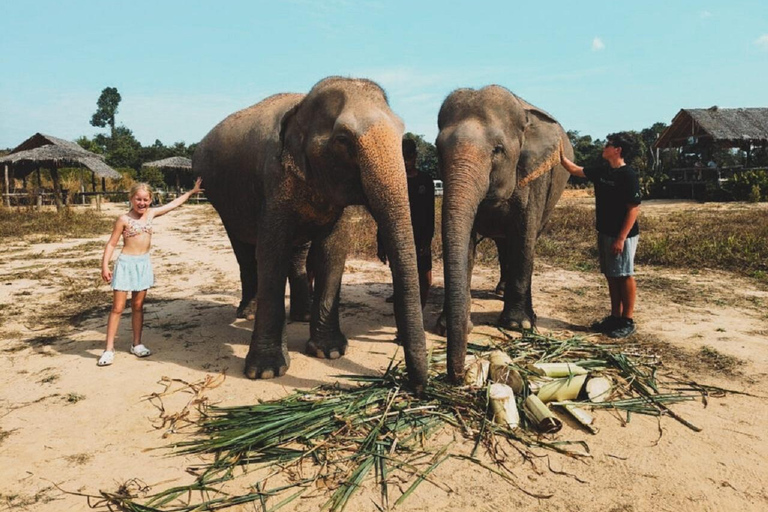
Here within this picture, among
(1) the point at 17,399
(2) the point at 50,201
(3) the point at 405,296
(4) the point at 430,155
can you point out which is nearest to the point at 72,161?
(2) the point at 50,201

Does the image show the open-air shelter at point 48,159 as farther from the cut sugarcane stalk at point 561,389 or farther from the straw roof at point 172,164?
the cut sugarcane stalk at point 561,389

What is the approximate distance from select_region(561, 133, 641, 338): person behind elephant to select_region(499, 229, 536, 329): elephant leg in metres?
0.69

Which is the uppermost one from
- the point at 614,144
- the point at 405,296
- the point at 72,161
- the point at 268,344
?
the point at 72,161

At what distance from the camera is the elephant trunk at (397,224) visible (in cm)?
327

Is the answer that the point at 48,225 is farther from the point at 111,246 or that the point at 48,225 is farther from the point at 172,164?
the point at 111,246

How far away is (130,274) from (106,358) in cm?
70

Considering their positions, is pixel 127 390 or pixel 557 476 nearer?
pixel 557 476

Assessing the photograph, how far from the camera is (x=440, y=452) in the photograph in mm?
2898

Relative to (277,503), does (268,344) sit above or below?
above

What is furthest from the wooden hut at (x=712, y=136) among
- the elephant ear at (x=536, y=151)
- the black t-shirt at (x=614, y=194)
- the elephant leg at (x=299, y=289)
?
the elephant leg at (x=299, y=289)

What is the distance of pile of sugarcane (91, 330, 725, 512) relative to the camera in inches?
103

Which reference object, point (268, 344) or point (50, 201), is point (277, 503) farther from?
point (50, 201)

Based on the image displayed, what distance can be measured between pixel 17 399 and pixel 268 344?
1749 mm

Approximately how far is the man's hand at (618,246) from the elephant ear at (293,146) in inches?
115
